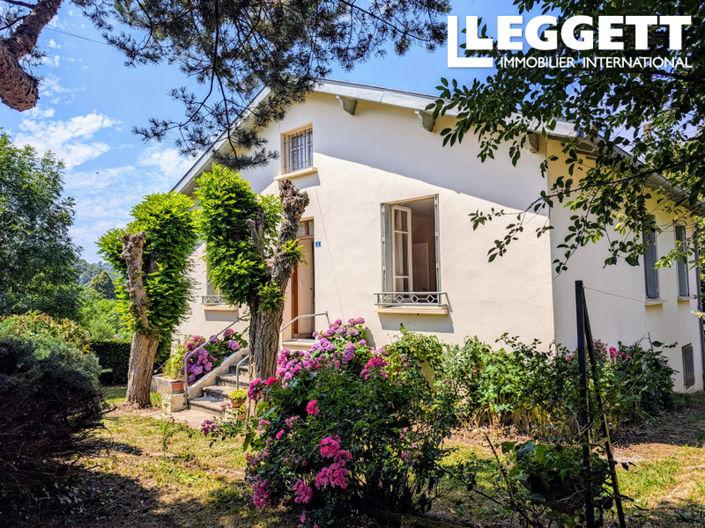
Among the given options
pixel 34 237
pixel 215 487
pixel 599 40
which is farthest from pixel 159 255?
pixel 34 237

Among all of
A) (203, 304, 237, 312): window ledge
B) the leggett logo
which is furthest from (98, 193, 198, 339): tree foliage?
the leggett logo

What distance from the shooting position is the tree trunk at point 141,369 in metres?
8.84

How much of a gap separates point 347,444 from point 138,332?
718 centimetres

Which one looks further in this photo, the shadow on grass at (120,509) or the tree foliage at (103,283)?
the tree foliage at (103,283)

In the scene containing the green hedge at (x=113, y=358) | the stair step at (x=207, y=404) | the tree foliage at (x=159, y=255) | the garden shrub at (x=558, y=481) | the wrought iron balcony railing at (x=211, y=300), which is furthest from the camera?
the green hedge at (x=113, y=358)

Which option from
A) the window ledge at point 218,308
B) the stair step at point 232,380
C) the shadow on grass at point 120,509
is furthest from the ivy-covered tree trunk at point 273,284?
the window ledge at point 218,308

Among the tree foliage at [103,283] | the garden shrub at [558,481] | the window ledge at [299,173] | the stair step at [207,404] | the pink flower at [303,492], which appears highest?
the window ledge at [299,173]

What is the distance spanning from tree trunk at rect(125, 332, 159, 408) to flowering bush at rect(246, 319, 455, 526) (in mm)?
6113

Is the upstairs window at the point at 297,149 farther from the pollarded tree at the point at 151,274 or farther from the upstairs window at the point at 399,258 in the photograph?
the upstairs window at the point at 399,258

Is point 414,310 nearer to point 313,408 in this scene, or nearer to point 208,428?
point 208,428

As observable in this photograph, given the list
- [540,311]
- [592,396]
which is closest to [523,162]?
[540,311]

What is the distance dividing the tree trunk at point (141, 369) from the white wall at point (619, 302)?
25.0ft

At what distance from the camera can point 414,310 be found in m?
7.55

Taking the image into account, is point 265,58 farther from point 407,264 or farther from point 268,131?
point 268,131
